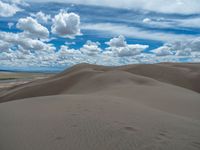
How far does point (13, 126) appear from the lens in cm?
452

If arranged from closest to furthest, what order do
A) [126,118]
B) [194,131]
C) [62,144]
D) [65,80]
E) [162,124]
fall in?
[62,144], [194,131], [162,124], [126,118], [65,80]

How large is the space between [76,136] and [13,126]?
1.53m

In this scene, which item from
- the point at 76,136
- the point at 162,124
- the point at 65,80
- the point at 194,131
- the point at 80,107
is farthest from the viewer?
the point at 65,80

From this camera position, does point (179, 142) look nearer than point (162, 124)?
Yes

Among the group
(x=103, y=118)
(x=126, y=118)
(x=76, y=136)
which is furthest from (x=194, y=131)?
(x=76, y=136)

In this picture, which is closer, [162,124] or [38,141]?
[38,141]

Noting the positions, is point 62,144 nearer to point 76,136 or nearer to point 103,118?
point 76,136

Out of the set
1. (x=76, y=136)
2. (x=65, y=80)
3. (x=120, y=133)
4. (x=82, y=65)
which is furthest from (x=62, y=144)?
(x=82, y=65)

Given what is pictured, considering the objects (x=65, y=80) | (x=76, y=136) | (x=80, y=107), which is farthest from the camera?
(x=65, y=80)

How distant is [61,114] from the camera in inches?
212

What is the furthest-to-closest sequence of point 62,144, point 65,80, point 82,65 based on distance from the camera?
1. point 82,65
2. point 65,80
3. point 62,144

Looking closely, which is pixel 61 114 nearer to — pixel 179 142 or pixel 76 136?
pixel 76 136

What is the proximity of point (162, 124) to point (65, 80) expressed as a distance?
42.8ft

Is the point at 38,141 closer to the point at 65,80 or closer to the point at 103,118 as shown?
the point at 103,118
